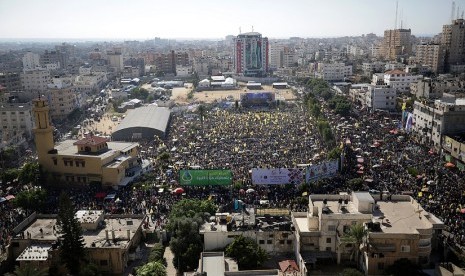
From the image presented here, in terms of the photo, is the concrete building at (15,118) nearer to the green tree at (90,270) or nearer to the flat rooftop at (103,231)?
the flat rooftop at (103,231)

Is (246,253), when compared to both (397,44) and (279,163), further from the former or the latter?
(397,44)

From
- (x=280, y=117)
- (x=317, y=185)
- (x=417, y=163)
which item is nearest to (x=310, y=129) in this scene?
(x=280, y=117)

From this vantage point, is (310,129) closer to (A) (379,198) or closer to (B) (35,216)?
(A) (379,198)

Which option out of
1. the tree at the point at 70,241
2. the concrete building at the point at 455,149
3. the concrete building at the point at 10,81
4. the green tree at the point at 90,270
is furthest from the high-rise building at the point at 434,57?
the green tree at the point at 90,270

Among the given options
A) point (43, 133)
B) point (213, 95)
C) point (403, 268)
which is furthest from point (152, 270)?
point (213, 95)

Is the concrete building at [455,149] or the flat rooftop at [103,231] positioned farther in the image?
the concrete building at [455,149]

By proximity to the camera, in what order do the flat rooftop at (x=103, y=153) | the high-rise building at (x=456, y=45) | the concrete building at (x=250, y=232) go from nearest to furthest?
the concrete building at (x=250, y=232)
the flat rooftop at (x=103, y=153)
the high-rise building at (x=456, y=45)

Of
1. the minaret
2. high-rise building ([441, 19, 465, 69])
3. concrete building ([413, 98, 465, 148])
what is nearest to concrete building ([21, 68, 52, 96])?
the minaret
